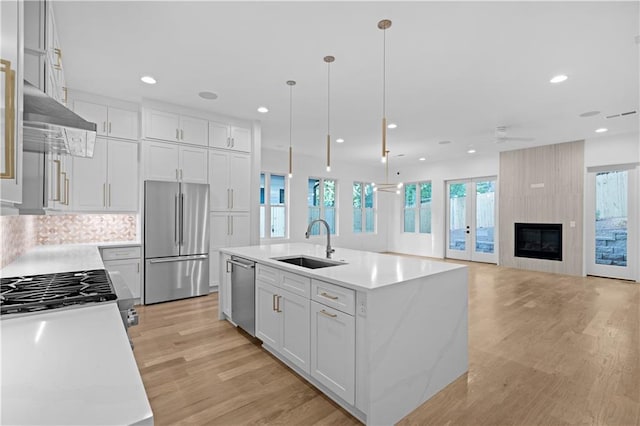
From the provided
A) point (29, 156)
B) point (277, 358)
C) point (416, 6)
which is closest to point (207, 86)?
point (29, 156)

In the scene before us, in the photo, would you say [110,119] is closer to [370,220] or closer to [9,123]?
[9,123]

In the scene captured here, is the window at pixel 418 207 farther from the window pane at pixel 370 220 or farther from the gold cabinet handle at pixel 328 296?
the gold cabinet handle at pixel 328 296

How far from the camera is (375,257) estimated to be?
2.93 m

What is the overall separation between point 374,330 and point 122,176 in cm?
420

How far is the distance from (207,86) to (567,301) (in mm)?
5816

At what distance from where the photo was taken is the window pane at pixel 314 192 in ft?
27.5

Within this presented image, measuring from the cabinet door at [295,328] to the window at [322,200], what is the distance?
579cm

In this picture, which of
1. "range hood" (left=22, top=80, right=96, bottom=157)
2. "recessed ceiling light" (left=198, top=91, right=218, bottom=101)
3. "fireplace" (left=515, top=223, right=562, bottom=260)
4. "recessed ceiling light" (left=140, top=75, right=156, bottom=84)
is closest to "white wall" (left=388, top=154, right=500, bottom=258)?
"fireplace" (left=515, top=223, right=562, bottom=260)

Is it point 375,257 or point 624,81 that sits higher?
point 624,81

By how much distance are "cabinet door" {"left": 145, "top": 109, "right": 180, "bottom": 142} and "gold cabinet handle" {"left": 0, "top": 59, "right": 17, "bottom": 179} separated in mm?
3690

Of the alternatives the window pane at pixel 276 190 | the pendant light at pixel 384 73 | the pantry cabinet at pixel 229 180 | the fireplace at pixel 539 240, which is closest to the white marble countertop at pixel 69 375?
the pendant light at pixel 384 73

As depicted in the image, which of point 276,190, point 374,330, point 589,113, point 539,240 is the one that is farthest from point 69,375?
point 539,240

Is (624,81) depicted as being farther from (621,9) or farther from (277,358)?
(277,358)

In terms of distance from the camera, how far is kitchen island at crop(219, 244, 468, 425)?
5.98 ft
